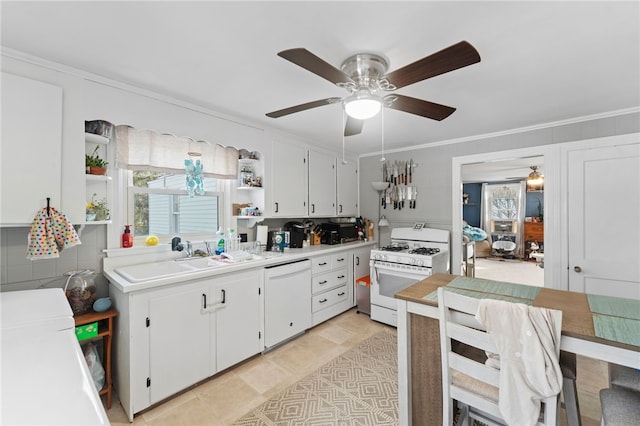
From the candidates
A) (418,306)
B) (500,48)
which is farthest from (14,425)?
(500,48)

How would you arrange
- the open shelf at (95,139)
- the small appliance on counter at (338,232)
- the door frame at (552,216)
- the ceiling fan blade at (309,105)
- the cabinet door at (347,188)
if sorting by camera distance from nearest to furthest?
the ceiling fan blade at (309,105), the open shelf at (95,139), the door frame at (552,216), the small appliance on counter at (338,232), the cabinet door at (347,188)

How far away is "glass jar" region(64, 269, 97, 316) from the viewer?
1929 millimetres

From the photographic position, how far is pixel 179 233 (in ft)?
9.02

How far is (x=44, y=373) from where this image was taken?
2.78ft

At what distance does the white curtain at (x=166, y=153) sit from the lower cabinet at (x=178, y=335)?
1.05m

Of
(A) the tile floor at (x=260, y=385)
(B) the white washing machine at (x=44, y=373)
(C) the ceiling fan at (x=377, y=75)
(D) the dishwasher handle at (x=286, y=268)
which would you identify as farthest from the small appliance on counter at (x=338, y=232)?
(B) the white washing machine at (x=44, y=373)

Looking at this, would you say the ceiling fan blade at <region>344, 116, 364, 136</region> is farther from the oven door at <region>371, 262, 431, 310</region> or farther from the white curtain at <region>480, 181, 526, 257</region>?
the white curtain at <region>480, 181, 526, 257</region>

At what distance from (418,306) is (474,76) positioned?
1.57 m

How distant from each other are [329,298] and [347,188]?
169 centimetres

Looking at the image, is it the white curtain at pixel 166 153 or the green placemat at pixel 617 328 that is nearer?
the green placemat at pixel 617 328

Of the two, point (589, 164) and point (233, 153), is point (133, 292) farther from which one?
point (589, 164)

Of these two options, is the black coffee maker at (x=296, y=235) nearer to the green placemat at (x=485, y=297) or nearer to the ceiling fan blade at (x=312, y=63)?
the green placemat at (x=485, y=297)

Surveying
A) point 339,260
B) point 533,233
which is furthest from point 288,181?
point 533,233

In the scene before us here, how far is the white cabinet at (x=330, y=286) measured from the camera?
3.27 m
